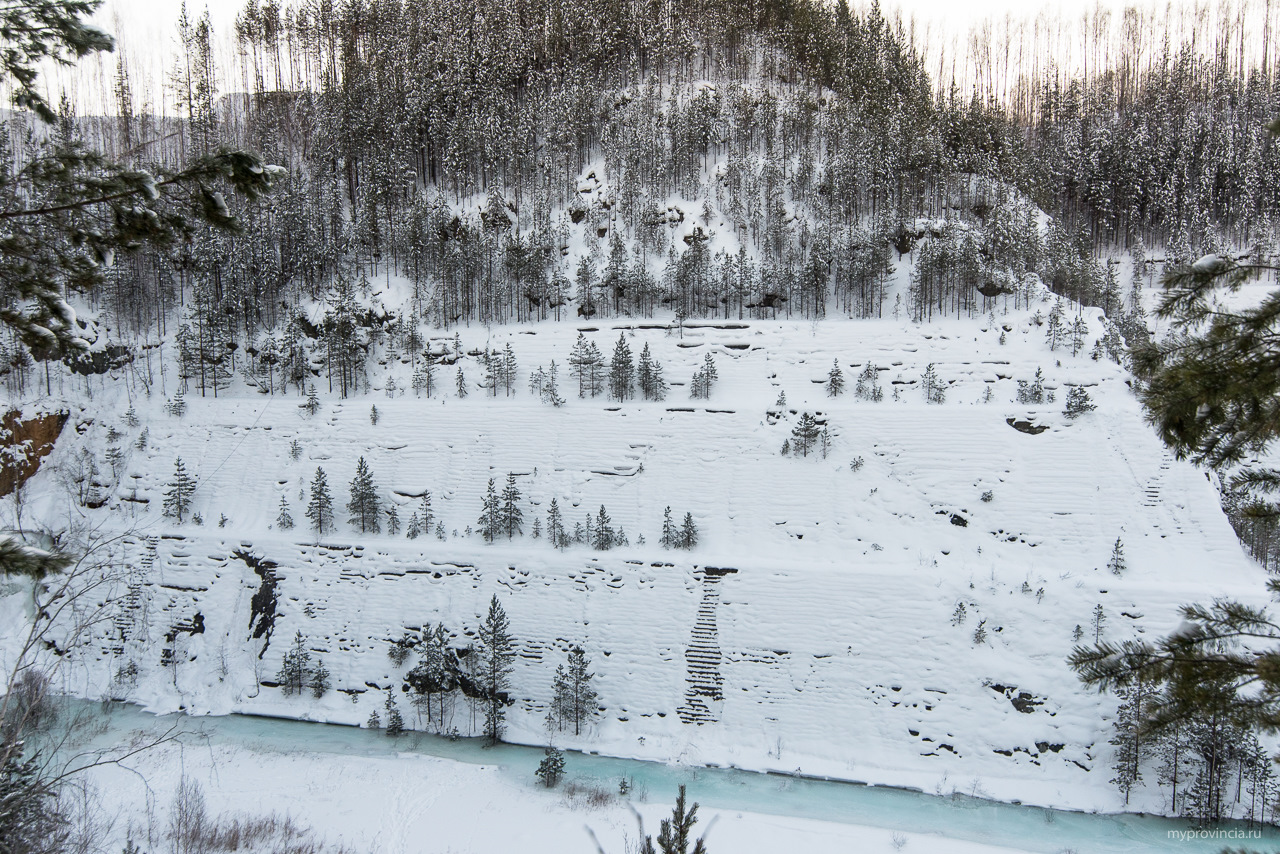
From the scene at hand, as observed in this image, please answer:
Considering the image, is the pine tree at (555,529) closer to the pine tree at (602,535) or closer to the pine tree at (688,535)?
the pine tree at (602,535)

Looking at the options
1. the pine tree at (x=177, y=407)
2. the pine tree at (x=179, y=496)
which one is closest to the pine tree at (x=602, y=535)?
the pine tree at (x=179, y=496)

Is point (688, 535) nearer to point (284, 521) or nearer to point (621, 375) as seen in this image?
point (621, 375)

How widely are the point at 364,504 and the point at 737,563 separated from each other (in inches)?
570

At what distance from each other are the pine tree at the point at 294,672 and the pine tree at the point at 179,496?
9.05 metres

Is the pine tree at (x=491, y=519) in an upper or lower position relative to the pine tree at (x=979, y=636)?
upper

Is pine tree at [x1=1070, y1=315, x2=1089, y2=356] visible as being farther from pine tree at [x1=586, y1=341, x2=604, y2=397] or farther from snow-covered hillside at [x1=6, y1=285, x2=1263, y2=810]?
pine tree at [x1=586, y1=341, x2=604, y2=397]

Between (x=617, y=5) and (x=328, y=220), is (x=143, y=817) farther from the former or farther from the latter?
(x=617, y=5)

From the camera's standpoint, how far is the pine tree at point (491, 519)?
24.2 m

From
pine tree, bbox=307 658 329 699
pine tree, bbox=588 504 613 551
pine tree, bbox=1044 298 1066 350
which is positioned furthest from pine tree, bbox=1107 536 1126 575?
pine tree, bbox=307 658 329 699

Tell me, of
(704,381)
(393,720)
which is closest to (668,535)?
(704,381)

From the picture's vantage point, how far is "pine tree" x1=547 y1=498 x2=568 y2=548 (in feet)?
78.2

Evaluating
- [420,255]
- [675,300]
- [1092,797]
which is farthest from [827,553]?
[420,255]

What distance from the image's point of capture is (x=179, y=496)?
87.2 feet

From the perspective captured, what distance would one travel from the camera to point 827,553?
22938 mm
